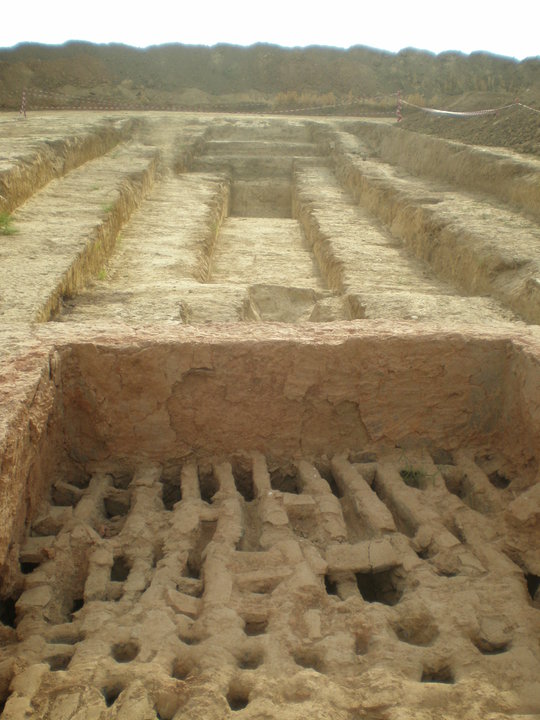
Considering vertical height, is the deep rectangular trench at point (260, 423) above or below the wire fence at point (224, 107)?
below

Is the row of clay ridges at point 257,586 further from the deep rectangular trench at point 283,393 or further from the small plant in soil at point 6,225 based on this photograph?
the small plant in soil at point 6,225

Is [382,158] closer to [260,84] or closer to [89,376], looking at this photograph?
[89,376]

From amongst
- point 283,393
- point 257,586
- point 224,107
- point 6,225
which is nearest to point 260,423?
point 283,393

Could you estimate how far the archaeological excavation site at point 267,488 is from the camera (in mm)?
1634

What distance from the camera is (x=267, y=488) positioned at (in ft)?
8.13

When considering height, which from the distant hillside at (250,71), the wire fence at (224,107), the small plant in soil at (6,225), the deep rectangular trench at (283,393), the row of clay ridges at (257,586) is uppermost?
the distant hillside at (250,71)

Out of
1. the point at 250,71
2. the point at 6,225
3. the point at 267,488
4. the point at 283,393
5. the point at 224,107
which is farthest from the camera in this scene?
the point at 250,71

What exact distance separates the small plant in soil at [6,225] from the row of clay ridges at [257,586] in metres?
2.47

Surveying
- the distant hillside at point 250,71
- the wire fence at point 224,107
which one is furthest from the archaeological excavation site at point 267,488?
the distant hillside at point 250,71

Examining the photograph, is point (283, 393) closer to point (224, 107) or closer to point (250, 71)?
point (224, 107)

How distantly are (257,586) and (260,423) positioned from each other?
0.84 metres

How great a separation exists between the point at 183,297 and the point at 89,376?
1.13 metres

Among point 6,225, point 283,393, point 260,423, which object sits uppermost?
point 6,225

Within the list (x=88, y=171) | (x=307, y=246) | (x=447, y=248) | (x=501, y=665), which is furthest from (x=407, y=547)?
(x=88, y=171)
